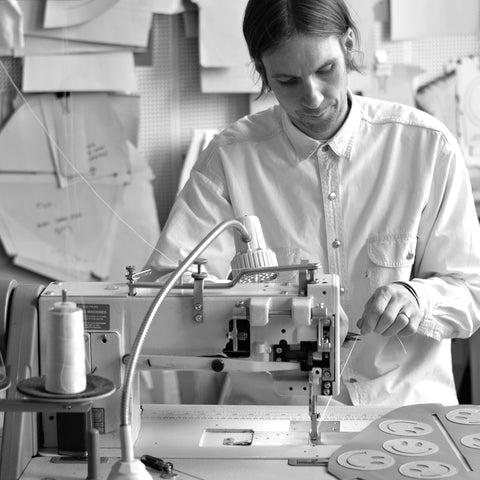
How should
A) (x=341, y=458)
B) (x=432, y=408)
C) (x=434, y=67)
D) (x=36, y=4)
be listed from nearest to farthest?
1. (x=341, y=458)
2. (x=432, y=408)
3. (x=36, y=4)
4. (x=434, y=67)

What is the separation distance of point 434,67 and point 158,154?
1.00 m

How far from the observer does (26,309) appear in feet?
5.47

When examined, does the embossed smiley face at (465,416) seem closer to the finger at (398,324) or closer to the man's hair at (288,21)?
the finger at (398,324)

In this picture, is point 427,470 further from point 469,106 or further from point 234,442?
point 469,106

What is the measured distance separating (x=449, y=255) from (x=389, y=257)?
0.12 meters

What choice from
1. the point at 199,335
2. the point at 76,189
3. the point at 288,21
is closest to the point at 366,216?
the point at 288,21

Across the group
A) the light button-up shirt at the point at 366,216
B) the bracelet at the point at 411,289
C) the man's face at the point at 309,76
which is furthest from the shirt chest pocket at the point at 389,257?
the man's face at the point at 309,76

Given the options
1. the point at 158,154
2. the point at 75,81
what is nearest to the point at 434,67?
the point at 158,154

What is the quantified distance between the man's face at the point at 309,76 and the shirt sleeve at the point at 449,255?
27 cm

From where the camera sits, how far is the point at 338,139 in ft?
6.84

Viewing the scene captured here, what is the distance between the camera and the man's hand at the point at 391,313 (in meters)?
1.76

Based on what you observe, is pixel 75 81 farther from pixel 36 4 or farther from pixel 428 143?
pixel 428 143

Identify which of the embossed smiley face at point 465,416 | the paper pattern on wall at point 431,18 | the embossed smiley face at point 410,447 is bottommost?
the embossed smiley face at point 410,447

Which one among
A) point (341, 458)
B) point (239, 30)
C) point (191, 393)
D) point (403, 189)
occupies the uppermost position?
point (239, 30)
